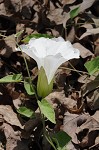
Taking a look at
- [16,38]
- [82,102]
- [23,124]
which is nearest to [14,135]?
[23,124]

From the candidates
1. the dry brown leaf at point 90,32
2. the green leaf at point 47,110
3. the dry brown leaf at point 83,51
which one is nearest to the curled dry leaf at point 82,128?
the green leaf at point 47,110

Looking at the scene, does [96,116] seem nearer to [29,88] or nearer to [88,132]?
[88,132]

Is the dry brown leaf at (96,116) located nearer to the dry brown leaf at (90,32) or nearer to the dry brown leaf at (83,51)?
the dry brown leaf at (83,51)

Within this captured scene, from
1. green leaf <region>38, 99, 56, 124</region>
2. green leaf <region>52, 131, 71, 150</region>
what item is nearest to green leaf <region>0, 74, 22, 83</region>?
green leaf <region>38, 99, 56, 124</region>

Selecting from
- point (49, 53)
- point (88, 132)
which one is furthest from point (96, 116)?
point (49, 53)

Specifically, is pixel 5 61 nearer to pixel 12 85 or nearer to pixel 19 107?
pixel 12 85

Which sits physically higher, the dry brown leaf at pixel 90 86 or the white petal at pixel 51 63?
the white petal at pixel 51 63
